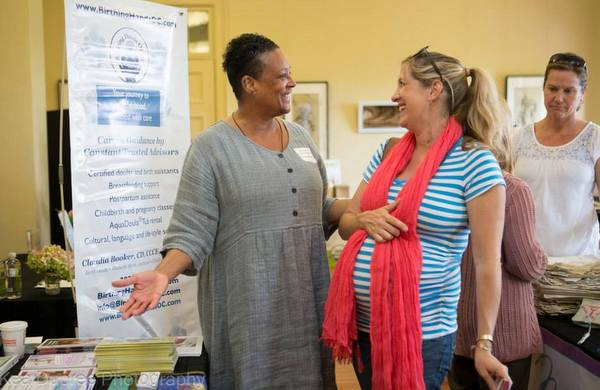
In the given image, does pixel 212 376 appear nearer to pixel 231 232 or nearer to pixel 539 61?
pixel 231 232

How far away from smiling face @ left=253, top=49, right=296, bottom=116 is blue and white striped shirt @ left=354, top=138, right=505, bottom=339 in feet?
1.66

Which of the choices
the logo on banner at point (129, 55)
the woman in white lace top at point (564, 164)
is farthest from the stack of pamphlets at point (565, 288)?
the logo on banner at point (129, 55)

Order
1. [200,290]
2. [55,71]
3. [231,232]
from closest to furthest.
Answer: [231,232], [200,290], [55,71]

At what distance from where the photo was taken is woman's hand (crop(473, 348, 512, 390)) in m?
1.36

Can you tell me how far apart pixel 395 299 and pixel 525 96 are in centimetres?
564

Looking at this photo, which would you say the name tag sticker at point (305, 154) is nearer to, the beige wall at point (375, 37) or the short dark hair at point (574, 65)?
the short dark hair at point (574, 65)

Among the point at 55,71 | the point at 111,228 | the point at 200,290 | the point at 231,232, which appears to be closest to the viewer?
the point at 231,232

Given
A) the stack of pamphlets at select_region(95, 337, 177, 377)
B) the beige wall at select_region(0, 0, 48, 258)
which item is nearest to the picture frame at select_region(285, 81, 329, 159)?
the beige wall at select_region(0, 0, 48, 258)

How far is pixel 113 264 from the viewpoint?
2262 mm

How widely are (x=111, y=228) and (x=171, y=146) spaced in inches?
17.1

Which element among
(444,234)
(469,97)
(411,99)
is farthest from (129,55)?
(444,234)

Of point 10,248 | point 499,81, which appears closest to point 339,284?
point 10,248

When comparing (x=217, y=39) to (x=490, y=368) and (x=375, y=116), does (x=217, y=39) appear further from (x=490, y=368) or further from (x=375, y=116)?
(x=490, y=368)

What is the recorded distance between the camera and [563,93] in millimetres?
2428
